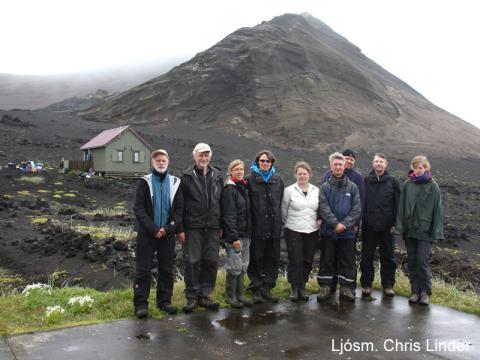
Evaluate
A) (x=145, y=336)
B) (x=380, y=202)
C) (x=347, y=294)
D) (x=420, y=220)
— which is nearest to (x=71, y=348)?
(x=145, y=336)

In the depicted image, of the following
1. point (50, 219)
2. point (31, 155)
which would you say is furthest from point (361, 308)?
point (31, 155)

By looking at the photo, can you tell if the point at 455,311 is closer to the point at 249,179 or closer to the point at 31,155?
the point at 249,179

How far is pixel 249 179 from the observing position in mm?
6793

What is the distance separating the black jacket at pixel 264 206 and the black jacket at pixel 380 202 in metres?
1.42

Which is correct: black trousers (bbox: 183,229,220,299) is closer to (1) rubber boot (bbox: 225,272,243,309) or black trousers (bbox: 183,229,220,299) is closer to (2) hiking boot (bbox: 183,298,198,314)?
(2) hiking boot (bbox: 183,298,198,314)

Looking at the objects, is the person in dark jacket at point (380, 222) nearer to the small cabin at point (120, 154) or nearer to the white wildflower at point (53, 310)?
the white wildflower at point (53, 310)

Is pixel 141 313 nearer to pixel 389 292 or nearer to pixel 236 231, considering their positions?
pixel 236 231

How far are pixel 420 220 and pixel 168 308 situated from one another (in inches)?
143

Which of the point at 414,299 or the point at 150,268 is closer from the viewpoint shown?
the point at 150,268

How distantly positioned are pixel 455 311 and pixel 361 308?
4.07 ft

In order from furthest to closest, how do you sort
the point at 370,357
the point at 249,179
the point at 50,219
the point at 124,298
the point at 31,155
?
the point at 31,155
the point at 50,219
the point at 249,179
the point at 124,298
the point at 370,357

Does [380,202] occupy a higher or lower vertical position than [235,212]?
higher

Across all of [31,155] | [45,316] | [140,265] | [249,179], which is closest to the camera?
[45,316]

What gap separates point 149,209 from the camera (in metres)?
6.00
